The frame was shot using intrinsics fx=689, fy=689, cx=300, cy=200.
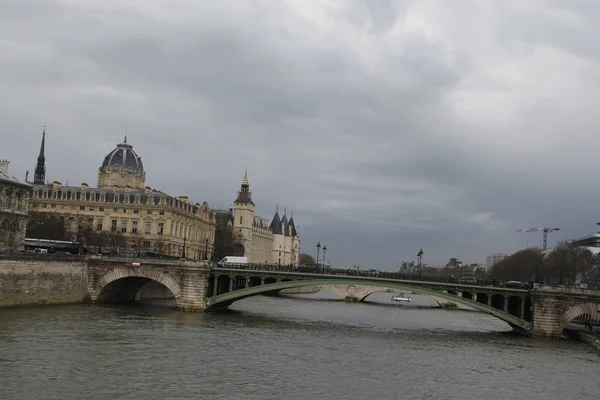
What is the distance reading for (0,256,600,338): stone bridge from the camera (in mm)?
52875

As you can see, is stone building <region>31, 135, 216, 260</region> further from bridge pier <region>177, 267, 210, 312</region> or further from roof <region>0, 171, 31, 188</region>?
bridge pier <region>177, 267, 210, 312</region>

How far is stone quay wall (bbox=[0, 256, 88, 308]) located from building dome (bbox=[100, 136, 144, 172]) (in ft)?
201

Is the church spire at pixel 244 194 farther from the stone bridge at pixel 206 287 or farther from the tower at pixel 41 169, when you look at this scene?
the stone bridge at pixel 206 287

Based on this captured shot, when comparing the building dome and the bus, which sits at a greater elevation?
the building dome

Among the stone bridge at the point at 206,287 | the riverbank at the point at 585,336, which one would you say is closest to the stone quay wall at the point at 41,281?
the stone bridge at the point at 206,287

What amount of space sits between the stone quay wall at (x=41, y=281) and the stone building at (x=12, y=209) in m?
11.5

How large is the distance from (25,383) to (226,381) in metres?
8.38

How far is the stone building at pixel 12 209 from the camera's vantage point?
223 feet

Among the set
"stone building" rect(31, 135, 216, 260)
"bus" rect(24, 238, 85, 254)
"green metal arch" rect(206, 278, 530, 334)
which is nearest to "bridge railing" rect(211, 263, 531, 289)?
"green metal arch" rect(206, 278, 530, 334)

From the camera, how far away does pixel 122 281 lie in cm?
6475

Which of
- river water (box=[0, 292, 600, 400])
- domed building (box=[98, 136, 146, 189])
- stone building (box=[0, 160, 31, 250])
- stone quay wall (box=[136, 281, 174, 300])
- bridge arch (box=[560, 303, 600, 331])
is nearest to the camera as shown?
river water (box=[0, 292, 600, 400])

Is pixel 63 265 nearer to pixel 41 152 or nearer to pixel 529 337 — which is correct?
pixel 529 337

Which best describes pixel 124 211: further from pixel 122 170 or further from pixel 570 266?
pixel 570 266

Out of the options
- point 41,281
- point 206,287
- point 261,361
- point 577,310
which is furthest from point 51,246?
point 577,310
